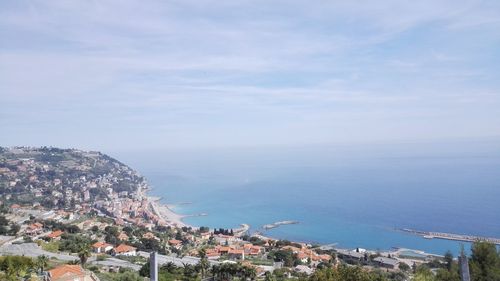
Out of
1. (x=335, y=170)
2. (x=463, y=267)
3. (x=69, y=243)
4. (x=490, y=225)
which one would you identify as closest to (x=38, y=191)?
(x=69, y=243)

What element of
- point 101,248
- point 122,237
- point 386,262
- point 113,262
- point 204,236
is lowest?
point 386,262

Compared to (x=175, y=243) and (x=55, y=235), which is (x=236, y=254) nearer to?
(x=175, y=243)

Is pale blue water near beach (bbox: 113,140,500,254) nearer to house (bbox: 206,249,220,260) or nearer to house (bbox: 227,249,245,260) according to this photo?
house (bbox: 227,249,245,260)

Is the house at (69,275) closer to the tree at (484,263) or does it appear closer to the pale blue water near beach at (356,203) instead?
the tree at (484,263)

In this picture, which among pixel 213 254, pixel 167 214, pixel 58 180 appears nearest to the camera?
pixel 213 254

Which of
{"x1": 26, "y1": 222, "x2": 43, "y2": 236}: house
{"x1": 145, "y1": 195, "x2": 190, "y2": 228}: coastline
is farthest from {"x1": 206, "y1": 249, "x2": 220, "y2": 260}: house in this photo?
{"x1": 145, "y1": 195, "x2": 190, "y2": 228}: coastline

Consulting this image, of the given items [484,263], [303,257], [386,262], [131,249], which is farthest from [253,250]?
[484,263]
